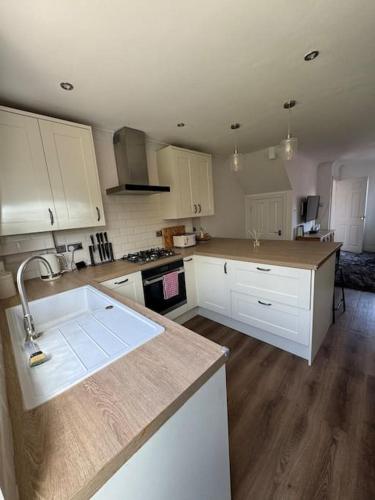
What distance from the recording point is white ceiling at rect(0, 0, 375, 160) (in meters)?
1.03

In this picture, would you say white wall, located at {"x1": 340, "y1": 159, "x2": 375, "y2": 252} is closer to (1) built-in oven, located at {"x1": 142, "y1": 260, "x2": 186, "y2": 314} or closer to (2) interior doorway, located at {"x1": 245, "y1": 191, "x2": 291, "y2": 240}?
(2) interior doorway, located at {"x1": 245, "y1": 191, "x2": 291, "y2": 240}

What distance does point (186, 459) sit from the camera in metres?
0.68

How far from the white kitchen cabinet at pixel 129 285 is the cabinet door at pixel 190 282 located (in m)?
0.63

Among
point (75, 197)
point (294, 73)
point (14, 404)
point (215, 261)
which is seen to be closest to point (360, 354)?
point (215, 261)

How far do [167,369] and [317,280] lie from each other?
152cm

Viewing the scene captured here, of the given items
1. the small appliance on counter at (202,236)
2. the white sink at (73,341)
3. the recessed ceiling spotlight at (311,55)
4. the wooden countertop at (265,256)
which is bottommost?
the white sink at (73,341)

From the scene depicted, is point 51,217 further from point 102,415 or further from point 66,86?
point 102,415

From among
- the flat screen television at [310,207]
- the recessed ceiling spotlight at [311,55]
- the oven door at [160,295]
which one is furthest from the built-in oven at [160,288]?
the flat screen television at [310,207]

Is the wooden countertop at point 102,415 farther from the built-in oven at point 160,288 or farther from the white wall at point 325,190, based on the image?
the white wall at point 325,190

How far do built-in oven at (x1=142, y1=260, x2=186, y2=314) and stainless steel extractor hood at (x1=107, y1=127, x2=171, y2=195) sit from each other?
837mm

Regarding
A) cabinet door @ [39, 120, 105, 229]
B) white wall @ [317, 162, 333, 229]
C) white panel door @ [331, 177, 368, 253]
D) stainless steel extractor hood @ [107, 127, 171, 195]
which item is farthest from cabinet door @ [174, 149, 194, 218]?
white panel door @ [331, 177, 368, 253]

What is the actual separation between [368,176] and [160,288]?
19.3 ft

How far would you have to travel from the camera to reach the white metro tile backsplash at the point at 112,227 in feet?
6.11

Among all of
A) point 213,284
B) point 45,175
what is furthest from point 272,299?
point 45,175
